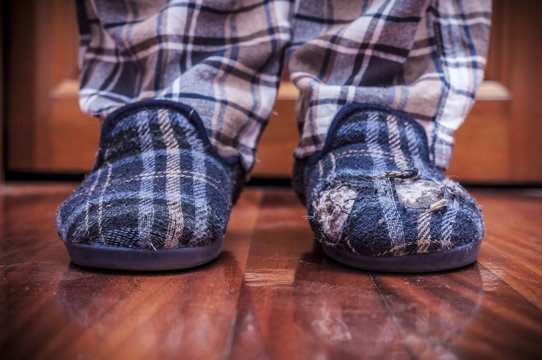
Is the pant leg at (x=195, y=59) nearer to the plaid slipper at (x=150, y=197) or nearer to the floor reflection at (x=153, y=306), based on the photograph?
the plaid slipper at (x=150, y=197)

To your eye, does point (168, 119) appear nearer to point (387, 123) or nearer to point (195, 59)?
point (195, 59)

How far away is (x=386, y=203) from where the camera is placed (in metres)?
0.44

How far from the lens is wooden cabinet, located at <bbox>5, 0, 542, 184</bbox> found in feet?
3.35

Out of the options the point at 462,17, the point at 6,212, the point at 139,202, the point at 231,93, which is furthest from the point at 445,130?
the point at 6,212

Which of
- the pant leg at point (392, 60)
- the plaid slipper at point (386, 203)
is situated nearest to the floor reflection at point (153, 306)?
the plaid slipper at point (386, 203)

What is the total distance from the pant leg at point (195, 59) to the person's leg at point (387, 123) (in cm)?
5

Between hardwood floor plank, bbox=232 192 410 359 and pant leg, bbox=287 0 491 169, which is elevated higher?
pant leg, bbox=287 0 491 169

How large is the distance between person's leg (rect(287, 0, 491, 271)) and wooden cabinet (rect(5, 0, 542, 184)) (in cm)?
45

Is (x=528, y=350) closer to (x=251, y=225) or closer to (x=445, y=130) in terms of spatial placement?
(x=445, y=130)

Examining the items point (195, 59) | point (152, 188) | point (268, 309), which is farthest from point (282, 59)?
point (268, 309)

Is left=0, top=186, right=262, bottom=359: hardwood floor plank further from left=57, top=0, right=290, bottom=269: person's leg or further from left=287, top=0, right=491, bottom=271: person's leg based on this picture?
left=287, top=0, right=491, bottom=271: person's leg

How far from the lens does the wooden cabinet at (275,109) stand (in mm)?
1022

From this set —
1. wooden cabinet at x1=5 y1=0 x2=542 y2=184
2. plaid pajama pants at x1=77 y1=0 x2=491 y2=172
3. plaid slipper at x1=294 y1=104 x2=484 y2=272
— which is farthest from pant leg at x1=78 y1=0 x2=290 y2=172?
wooden cabinet at x1=5 y1=0 x2=542 y2=184

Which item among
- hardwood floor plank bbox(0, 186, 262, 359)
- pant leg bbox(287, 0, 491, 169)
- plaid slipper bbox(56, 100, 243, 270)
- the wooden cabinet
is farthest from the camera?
the wooden cabinet
